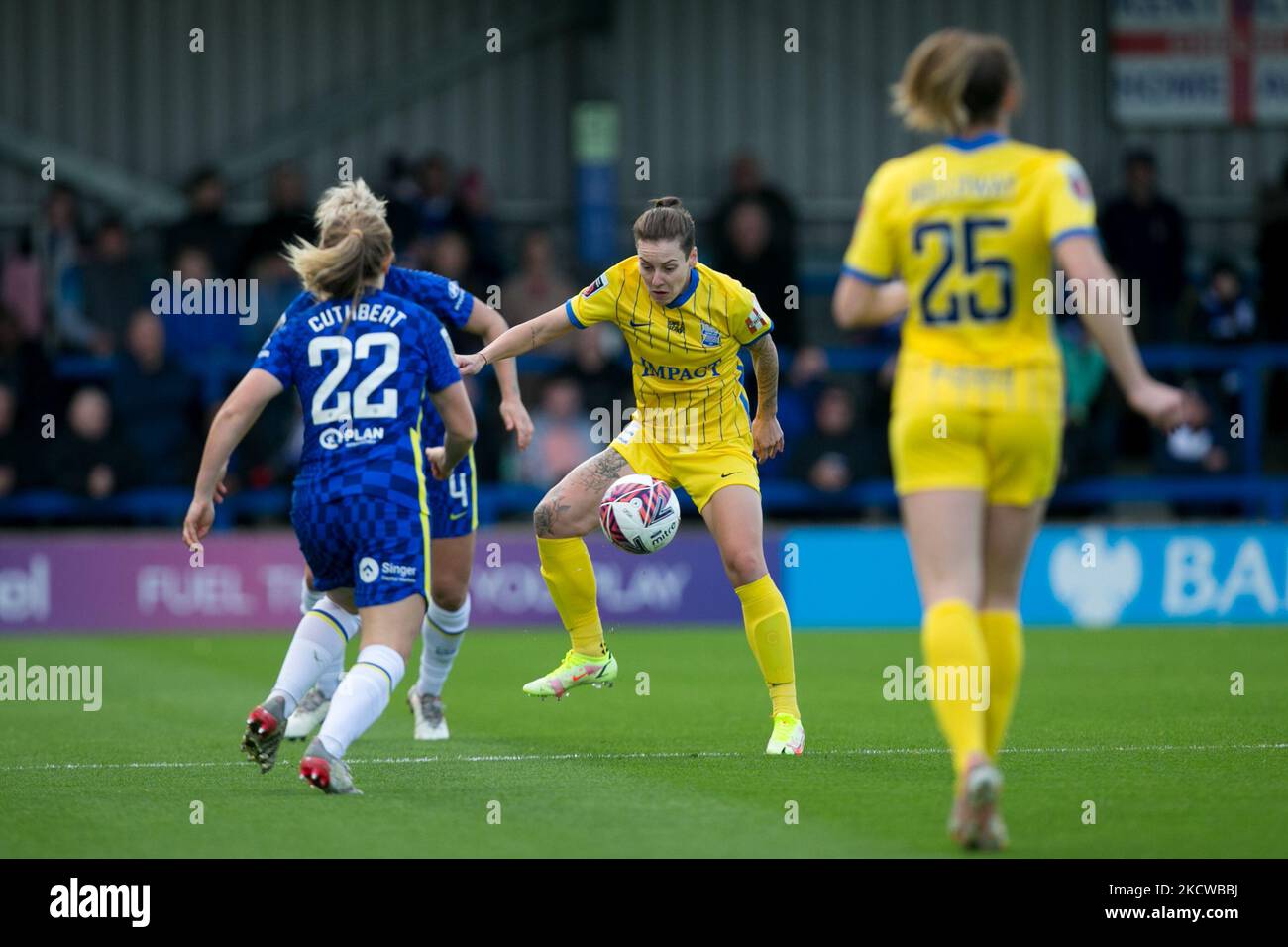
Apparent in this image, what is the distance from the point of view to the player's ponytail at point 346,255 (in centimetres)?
722

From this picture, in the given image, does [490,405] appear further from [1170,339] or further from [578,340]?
[1170,339]

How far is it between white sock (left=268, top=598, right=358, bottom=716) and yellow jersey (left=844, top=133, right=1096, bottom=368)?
8.70 ft

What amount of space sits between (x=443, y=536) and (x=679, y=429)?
3.76 feet

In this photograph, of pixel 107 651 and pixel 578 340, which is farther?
pixel 578 340

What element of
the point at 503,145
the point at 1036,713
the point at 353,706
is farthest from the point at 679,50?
the point at 353,706

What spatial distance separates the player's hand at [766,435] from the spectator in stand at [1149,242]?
385 inches

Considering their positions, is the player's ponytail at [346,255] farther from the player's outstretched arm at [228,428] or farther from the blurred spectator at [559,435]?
the blurred spectator at [559,435]

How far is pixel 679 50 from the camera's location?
20.6m

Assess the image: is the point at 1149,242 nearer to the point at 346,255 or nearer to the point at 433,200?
the point at 433,200

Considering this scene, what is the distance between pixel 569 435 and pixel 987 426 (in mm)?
10640

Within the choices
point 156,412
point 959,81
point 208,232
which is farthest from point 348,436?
point 208,232

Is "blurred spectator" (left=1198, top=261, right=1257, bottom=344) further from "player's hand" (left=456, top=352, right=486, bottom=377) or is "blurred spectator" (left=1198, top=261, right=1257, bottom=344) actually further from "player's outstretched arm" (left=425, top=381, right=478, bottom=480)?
"player's outstretched arm" (left=425, top=381, right=478, bottom=480)

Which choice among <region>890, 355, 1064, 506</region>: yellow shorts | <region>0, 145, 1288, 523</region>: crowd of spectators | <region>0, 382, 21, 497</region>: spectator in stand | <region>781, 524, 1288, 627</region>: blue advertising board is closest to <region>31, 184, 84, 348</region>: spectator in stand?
<region>0, 145, 1288, 523</region>: crowd of spectators

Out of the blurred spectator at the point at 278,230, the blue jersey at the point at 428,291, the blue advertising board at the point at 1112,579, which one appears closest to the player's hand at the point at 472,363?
the blue jersey at the point at 428,291
